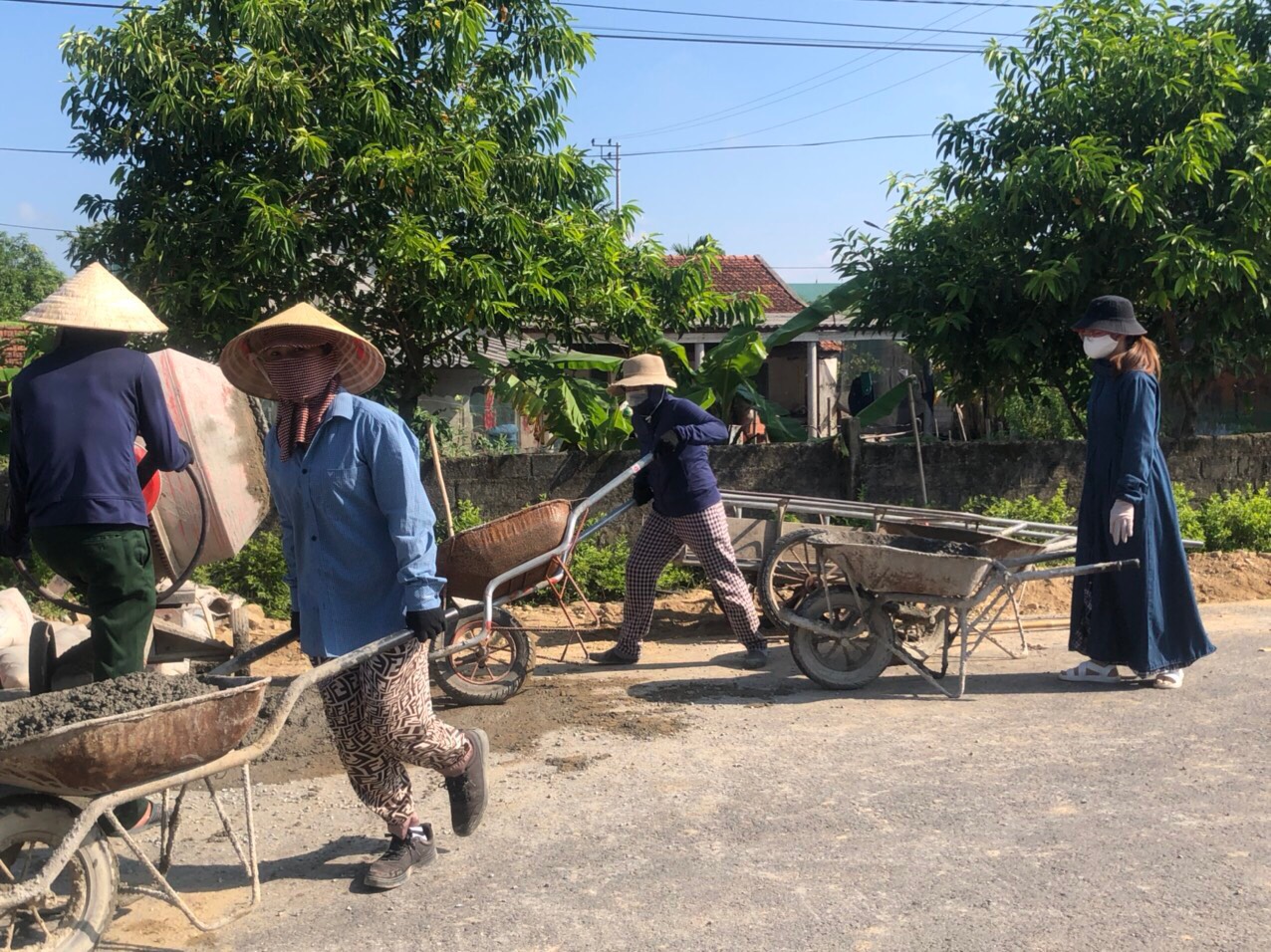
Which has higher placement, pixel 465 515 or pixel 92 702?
pixel 465 515

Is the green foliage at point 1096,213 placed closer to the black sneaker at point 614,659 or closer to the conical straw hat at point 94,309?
the black sneaker at point 614,659

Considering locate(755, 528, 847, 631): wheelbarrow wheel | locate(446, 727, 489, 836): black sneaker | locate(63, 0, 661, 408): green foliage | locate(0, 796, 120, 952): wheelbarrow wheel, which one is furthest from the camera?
locate(63, 0, 661, 408): green foliage

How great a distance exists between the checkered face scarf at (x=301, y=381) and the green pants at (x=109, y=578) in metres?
0.84

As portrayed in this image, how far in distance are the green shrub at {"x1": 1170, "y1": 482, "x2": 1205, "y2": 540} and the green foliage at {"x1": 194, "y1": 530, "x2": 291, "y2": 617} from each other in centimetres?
703

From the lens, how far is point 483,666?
654 centimetres

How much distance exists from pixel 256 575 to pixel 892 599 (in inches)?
192

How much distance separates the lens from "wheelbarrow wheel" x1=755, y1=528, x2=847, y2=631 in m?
7.32

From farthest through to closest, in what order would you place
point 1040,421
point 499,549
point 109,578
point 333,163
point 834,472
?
point 1040,421, point 834,472, point 333,163, point 499,549, point 109,578

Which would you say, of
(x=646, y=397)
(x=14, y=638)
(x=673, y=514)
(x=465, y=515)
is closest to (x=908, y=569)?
(x=673, y=514)

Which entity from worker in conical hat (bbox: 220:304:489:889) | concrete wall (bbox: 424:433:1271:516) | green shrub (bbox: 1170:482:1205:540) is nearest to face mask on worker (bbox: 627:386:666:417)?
concrete wall (bbox: 424:433:1271:516)

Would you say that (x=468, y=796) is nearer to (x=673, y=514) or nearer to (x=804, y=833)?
(x=804, y=833)

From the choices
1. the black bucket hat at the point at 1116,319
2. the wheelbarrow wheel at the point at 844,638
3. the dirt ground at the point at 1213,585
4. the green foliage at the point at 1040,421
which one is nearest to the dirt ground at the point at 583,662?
the dirt ground at the point at 1213,585

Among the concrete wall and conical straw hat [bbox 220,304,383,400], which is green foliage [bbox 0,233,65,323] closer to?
the concrete wall

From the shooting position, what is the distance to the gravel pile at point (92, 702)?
3553mm
